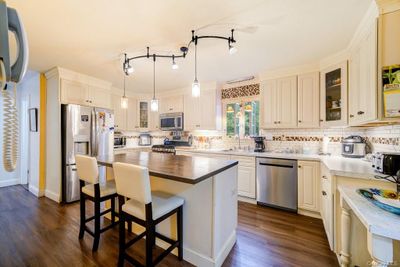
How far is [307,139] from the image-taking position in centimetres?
322

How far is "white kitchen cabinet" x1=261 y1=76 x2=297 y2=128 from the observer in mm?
3100

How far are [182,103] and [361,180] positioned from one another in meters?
3.65

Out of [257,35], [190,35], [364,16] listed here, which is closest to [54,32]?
[190,35]

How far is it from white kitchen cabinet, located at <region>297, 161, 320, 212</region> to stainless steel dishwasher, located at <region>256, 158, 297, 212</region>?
8cm

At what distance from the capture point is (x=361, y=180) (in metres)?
1.63

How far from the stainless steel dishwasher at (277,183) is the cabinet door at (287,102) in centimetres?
73

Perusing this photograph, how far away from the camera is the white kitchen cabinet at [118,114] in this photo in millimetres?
4347

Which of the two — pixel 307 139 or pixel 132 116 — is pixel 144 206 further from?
pixel 132 116

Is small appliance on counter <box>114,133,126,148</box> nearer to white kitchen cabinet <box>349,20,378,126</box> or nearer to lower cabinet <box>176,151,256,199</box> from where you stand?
lower cabinet <box>176,151,256,199</box>

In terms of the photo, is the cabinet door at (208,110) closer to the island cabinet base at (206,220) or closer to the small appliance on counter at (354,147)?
the island cabinet base at (206,220)

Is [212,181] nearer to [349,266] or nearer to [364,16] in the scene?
[349,266]

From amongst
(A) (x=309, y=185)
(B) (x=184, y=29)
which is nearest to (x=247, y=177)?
(A) (x=309, y=185)

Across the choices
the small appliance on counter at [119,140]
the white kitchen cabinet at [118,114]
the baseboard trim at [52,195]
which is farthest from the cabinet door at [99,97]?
the baseboard trim at [52,195]

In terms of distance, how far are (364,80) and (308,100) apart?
1.09 m
